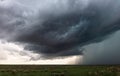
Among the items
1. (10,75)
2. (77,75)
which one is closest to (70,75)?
(77,75)

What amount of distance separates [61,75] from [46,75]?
4.16m

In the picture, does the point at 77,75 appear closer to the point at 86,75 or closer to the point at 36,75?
the point at 86,75

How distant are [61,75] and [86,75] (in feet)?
19.0

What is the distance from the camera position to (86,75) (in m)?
63.0

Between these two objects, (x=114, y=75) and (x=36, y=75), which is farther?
(x=36, y=75)

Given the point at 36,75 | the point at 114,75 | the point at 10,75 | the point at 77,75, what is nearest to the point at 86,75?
the point at 77,75

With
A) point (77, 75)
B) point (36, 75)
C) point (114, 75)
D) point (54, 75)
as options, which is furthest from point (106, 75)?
point (36, 75)

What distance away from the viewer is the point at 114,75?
61312 millimetres

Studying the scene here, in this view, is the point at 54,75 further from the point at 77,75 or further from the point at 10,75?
the point at 10,75

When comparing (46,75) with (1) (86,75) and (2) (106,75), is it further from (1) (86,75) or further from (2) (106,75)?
(2) (106,75)

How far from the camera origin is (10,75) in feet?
213

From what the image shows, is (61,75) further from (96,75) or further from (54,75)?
(96,75)

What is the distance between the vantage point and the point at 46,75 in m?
65.8

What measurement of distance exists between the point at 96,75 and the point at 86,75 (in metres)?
2.68
